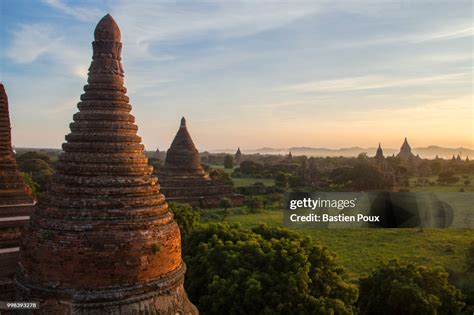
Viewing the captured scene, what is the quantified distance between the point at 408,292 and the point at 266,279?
564 centimetres

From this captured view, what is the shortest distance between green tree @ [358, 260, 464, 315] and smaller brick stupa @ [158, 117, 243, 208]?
945 inches

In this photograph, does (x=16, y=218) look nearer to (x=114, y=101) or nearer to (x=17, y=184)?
(x=17, y=184)

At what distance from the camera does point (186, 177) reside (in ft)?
129

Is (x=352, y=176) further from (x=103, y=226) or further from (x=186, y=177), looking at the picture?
(x=103, y=226)

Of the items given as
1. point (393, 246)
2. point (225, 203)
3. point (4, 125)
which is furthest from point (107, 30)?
point (225, 203)

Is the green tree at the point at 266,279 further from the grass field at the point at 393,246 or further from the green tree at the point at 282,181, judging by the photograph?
the green tree at the point at 282,181

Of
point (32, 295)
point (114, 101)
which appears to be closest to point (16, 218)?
point (32, 295)

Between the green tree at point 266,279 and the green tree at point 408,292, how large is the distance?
1.67 metres

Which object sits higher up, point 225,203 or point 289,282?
point 289,282

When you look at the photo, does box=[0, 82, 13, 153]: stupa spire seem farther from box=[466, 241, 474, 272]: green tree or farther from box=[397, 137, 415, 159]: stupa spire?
box=[397, 137, 415, 159]: stupa spire

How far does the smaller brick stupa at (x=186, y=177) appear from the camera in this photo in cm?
3853

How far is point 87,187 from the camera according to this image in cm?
938

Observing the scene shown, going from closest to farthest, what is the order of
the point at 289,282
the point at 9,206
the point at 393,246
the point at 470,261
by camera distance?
the point at 289,282
the point at 9,206
the point at 470,261
the point at 393,246

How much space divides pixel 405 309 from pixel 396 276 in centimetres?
128
